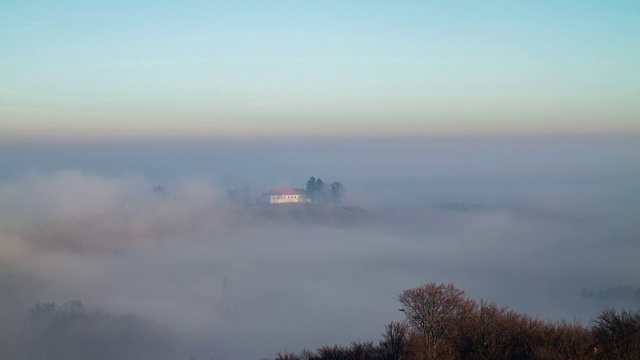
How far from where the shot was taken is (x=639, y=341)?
22016 millimetres

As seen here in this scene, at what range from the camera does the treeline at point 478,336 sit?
71.4ft

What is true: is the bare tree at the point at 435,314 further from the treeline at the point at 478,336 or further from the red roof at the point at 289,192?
the red roof at the point at 289,192

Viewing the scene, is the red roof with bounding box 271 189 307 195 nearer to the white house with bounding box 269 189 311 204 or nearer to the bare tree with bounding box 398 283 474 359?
the white house with bounding box 269 189 311 204

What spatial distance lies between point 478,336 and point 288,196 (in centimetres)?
12086

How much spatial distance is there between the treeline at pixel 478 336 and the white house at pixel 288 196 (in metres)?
115

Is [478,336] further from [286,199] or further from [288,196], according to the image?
[288,196]

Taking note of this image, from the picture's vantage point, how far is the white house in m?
142

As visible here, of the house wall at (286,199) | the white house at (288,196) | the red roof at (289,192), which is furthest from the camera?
the red roof at (289,192)

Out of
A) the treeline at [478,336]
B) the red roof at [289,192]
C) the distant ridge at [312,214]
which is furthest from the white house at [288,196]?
the treeline at [478,336]

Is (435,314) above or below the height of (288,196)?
below

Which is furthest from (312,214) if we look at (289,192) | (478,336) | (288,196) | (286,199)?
(478,336)

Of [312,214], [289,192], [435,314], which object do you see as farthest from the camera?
[289,192]

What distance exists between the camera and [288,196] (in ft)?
472

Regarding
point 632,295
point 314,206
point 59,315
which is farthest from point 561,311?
point 314,206
